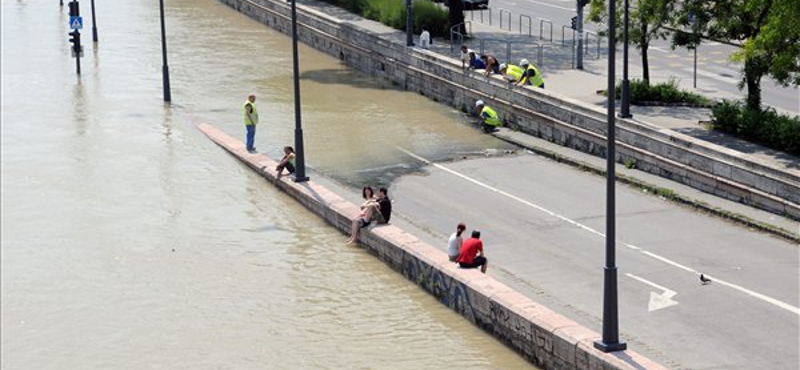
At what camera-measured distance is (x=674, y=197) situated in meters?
30.9

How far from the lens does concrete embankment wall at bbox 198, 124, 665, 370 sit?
69.0 ft

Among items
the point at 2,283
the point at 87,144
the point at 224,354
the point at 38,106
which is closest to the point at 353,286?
the point at 224,354

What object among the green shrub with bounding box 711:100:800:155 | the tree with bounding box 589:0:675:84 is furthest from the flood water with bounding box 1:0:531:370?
the green shrub with bounding box 711:100:800:155

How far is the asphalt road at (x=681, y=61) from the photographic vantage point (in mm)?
40625

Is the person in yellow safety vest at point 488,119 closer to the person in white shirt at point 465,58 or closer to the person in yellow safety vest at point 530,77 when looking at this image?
the person in yellow safety vest at point 530,77

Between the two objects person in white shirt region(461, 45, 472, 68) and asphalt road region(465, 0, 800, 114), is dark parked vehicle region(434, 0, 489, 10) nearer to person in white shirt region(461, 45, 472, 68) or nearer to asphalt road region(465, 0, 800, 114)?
asphalt road region(465, 0, 800, 114)

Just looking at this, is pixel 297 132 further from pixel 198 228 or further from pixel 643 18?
pixel 643 18

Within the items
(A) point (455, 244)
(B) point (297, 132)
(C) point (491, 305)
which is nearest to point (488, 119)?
(B) point (297, 132)

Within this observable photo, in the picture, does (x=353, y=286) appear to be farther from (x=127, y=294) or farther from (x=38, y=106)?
(x=38, y=106)

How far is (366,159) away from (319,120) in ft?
21.9

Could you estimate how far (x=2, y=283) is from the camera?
28.0 metres

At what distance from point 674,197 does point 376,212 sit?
21.7ft

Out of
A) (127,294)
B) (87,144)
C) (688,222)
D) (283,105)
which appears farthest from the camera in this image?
(283,105)

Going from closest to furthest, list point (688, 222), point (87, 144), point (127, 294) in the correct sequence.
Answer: point (127, 294) < point (688, 222) < point (87, 144)
